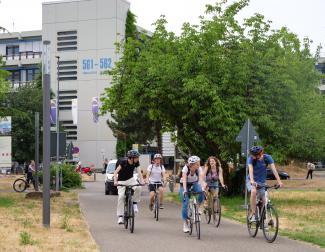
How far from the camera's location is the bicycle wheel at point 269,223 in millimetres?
12594

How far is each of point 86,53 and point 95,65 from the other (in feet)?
5.90

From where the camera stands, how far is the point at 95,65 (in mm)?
80000

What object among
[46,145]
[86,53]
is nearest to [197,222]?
[46,145]

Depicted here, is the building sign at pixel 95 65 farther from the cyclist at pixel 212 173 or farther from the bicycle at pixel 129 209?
the bicycle at pixel 129 209

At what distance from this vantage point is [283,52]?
26984mm

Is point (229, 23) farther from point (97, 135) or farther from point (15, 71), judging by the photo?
point (15, 71)

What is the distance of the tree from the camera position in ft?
82.5

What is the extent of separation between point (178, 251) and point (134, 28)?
224ft

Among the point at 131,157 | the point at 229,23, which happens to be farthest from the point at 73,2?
the point at 131,157

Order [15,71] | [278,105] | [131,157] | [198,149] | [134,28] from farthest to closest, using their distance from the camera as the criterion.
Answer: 1. [15,71]
2. [134,28]
3. [198,149]
4. [278,105]
5. [131,157]

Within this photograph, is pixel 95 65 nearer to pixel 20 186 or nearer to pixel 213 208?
pixel 20 186

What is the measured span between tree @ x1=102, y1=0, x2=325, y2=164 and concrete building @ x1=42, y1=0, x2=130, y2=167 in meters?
51.5

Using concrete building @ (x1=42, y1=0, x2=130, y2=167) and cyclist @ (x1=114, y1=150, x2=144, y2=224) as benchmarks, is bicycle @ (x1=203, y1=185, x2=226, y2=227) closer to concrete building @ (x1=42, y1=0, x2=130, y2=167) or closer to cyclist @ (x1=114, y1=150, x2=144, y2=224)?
cyclist @ (x1=114, y1=150, x2=144, y2=224)

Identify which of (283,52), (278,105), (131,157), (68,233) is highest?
(283,52)
